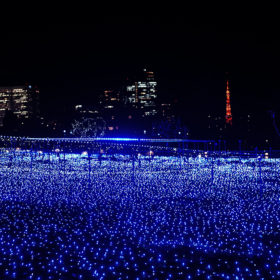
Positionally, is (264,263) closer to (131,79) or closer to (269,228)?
(269,228)

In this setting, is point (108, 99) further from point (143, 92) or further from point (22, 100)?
point (22, 100)

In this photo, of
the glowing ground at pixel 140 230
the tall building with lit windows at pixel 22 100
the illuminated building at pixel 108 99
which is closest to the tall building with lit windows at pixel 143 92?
the illuminated building at pixel 108 99

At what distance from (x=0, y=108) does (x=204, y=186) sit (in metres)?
106

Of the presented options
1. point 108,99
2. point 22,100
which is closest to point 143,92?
point 108,99

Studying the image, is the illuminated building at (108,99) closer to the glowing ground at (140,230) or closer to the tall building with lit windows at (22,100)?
the tall building with lit windows at (22,100)

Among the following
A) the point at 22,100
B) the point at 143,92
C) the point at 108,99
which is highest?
the point at 143,92

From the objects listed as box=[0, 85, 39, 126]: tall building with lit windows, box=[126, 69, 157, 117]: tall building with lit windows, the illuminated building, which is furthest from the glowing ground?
box=[126, 69, 157, 117]: tall building with lit windows

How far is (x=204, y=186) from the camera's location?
1066 centimetres

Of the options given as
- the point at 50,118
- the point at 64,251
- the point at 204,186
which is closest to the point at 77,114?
the point at 50,118

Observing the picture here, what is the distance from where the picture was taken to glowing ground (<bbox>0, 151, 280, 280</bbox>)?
15.0 feet

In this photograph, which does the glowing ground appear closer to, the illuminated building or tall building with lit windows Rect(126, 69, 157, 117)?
the illuminated building

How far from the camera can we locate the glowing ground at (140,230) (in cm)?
459

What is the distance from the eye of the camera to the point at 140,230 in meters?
6.20

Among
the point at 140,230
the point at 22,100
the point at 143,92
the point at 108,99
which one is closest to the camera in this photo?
the point at 140,230
